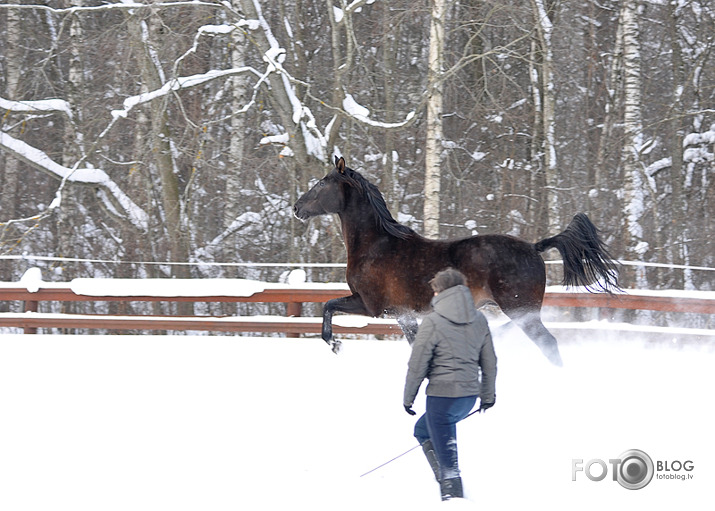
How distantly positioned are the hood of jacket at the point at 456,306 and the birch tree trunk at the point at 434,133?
5.88m

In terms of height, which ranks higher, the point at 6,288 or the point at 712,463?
the point at 6,288

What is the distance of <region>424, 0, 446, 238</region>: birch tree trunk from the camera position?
31.6 feet

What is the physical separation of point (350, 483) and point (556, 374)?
9.77 ft

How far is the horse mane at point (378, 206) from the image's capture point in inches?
251

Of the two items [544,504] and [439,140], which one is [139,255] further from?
[544,504]

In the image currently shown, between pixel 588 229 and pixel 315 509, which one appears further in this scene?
pixel 588 229

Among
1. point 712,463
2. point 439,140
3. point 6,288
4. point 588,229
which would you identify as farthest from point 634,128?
point 6,288

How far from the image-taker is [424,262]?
6.19 metres

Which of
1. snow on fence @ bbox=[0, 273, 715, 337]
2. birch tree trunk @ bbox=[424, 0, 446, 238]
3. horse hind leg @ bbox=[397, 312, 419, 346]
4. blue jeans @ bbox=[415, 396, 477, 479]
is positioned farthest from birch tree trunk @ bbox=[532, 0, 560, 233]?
blue jeans @ bbox=[415, 396, 477, 479]

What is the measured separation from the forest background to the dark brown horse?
435cm

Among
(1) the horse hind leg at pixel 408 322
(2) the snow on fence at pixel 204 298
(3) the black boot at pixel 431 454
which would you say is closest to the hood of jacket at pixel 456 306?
(3) the black boot at pixel 431 454

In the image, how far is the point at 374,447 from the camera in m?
5.00

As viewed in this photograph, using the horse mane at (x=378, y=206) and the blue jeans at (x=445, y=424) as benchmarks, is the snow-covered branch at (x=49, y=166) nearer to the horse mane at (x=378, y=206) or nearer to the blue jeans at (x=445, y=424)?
the horse mane at (x=378, y=206)

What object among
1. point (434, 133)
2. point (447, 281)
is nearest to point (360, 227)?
point (447, 281)
